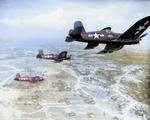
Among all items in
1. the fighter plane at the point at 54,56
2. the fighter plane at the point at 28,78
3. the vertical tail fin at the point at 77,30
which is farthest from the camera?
the fighter plane at the point at 28,78

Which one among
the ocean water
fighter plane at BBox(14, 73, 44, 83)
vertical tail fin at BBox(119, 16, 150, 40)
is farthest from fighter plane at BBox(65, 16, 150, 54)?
fighter plane at BBox(14, 73, 44, 83)

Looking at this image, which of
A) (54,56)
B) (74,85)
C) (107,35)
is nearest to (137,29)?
(107,35)

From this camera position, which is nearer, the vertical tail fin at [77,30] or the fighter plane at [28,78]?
the vertical tail fin at [77,30]

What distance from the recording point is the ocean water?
627 centimetres

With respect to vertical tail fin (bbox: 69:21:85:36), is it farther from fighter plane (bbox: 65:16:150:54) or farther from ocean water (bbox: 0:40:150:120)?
ocean water (bbox: 0:40:150:120)

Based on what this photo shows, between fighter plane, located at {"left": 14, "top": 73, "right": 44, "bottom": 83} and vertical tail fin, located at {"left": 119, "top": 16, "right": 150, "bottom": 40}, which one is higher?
vertical tail fin, located at {"left": 119, "top": 16, "right": 150, "bottom": 40}

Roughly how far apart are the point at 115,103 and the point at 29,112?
3935mm

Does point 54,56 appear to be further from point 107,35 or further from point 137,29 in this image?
point 137,29

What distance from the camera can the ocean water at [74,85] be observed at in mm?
6266

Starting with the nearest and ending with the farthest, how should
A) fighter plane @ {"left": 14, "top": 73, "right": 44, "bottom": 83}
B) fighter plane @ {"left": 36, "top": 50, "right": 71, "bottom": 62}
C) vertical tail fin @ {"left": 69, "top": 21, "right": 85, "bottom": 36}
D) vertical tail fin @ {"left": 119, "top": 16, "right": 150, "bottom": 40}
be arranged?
vertical tail fin @ {"left": 119, "top": 16, "right": 150, "bottom": 40} → vertical tail fin @ {"left": 69, "top": 21, "right": 85, "bottom": 36} → fighter plane @ {"left": 36, "top": 50, "right": 71, "bottom": 62} → fighter plane @ {"left": 14, "top": 73, "right": 44, "bottom": 83}

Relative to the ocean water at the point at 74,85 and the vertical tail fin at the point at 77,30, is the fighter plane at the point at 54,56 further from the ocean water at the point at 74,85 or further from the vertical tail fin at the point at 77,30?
the vertical tail fin at the point at 77,30

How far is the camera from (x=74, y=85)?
690cm

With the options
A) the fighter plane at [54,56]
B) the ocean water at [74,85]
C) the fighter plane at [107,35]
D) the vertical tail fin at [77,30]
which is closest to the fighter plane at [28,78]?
the ocean water at [74,85]

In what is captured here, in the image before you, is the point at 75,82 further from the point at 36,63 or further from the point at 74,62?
the point at 36,63
